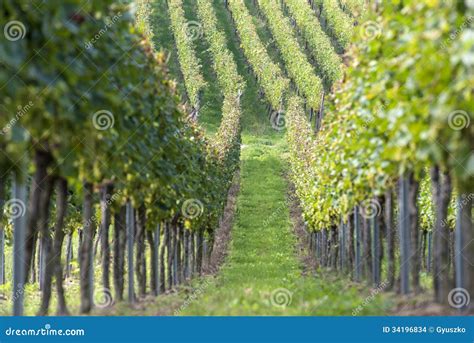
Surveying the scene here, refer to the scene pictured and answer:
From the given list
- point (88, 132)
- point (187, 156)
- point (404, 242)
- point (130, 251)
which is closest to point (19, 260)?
point (88, 132)

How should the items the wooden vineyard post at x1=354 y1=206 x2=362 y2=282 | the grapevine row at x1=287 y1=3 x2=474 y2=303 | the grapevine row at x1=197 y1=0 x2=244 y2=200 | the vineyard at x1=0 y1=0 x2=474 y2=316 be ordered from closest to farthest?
the grapevine row at x1=287 y1=3 x2=474 y2=303, the vineyard at x1=0 y1=0 x2=474 y2=316, the wooden vineyard post at x1=354 y1=206 x2=362 y2=282, the grapevine row at x1=197 y1=0 x2=244 y2=200

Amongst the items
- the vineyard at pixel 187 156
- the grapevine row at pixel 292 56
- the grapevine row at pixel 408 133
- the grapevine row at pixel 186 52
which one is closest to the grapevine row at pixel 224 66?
the grapevine row at pixel 186 52

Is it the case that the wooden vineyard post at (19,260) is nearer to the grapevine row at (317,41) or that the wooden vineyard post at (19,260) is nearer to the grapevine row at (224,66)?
the grapevine row at (224,66)

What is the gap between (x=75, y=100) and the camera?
8.01 m

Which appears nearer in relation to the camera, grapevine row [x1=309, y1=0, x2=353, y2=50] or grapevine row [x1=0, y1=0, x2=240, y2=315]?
grapevine row [x1=0, y1=0, x2=240, y2=315]

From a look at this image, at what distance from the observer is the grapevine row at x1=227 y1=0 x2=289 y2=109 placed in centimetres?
5750

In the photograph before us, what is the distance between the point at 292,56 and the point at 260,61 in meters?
2.78

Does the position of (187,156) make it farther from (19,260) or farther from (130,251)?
(19,260)

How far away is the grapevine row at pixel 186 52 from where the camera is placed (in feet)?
189

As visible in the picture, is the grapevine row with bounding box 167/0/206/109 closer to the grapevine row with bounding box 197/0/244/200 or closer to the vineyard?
the grapevine row with bounding box 197/0/244/200

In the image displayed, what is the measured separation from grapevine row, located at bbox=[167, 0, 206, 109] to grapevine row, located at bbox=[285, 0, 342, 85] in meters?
9.72

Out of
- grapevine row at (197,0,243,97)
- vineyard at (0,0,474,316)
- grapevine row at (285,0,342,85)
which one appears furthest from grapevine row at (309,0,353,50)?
vineyard at (0,0,474,316)

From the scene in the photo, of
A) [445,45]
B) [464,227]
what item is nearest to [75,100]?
[445,45]

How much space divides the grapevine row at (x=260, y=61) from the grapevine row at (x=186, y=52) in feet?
14.6
